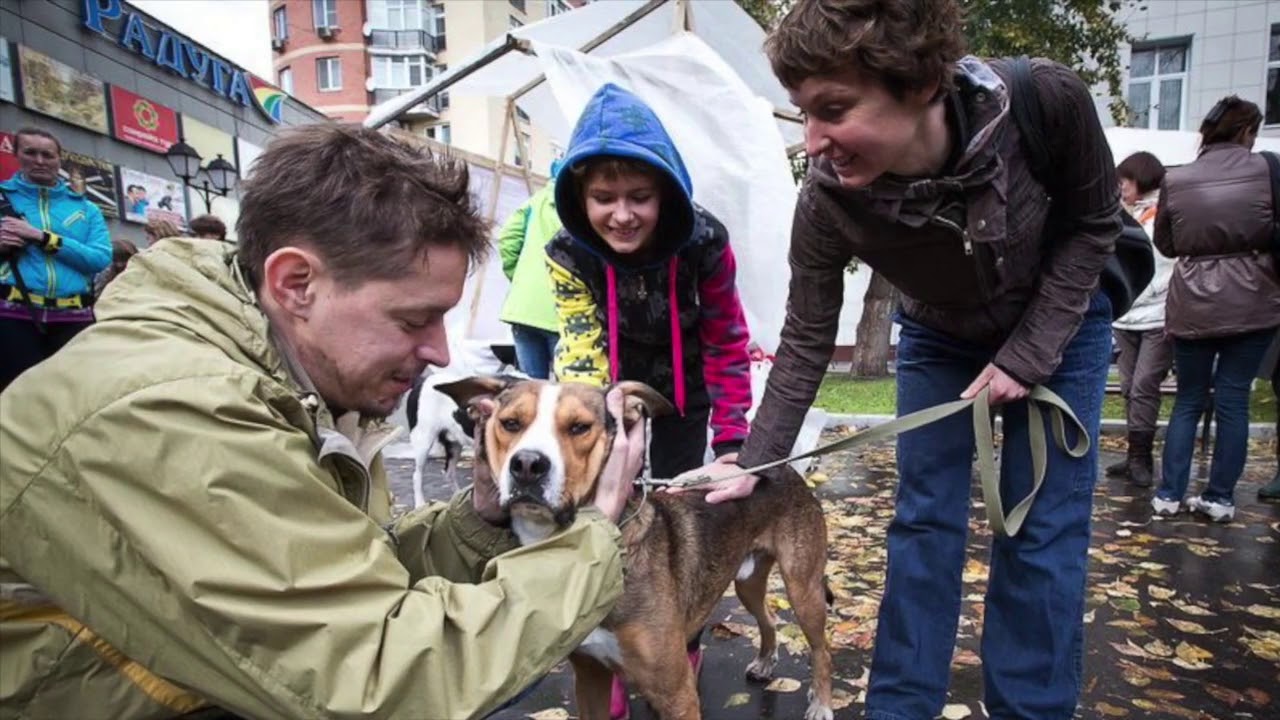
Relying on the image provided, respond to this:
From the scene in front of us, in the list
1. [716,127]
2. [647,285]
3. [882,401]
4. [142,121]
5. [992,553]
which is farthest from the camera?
[142,121]

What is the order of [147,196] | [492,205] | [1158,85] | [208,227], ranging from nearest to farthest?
1. [208,227]
2. [492,205]
3. [147,196]
4. [1158,85]

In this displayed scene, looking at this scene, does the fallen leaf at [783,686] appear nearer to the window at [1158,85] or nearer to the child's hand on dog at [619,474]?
the child's hand on dog at [619,474]

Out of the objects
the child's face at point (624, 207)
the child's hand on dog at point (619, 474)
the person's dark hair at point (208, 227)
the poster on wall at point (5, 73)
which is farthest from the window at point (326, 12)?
the child's hand on dog at point (619, 474)

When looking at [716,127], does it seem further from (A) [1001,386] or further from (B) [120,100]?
(B) [120,100]

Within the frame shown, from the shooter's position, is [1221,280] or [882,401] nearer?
[1221,280]

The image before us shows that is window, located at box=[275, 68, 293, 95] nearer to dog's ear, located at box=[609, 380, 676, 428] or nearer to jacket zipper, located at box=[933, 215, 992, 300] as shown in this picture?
dog's ear, located at box=[609, 380, 676, 428]

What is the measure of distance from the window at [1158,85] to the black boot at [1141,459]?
1634cm

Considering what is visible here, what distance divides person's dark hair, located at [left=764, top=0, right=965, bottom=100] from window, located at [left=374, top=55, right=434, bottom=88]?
166 feet

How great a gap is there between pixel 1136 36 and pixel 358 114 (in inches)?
1702

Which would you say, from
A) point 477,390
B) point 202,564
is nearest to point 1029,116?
point 477,390

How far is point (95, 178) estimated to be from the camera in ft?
50.0

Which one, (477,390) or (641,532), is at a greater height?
(477,390)

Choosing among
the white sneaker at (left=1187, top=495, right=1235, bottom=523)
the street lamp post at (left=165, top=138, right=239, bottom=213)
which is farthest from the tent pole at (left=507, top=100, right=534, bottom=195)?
the street lamp post at (left=165, top=138, right=239, bottom=213)

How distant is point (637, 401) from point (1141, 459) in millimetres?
5689
